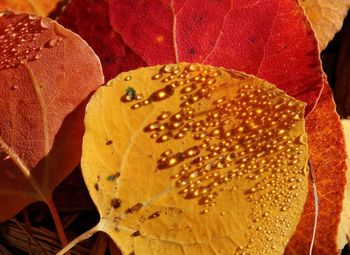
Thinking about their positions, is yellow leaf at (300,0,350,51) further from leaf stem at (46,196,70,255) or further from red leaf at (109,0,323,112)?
leaf stem at (46,196,70,255)

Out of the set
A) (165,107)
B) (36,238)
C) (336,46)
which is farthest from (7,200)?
(336,46)

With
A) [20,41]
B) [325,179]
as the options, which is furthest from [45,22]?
[325,179]

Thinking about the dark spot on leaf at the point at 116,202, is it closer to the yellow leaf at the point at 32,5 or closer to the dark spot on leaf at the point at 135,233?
the dark spot on leaf at the point at 135,233

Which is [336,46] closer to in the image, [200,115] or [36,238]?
[200,115]

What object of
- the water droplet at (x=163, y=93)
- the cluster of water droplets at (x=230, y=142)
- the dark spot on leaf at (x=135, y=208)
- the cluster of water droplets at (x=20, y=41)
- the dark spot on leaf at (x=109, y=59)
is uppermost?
the cluster of water droplets at (x=20, y=41)

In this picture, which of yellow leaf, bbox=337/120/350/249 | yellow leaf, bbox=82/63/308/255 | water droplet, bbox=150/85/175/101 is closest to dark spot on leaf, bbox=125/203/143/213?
yellow leaf, bbox=82/63/308/255

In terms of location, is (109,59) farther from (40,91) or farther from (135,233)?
(135,233)

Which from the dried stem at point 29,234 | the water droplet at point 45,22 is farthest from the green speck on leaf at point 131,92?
the dried stem at point 29,234
